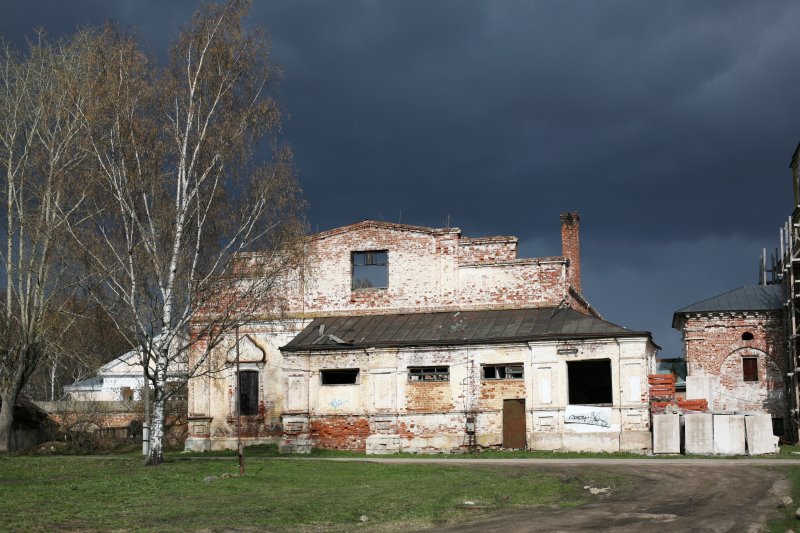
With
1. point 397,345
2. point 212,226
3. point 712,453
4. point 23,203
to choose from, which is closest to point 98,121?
point 212,226

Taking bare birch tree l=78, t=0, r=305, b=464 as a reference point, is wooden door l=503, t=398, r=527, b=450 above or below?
below

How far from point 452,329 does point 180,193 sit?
11.5m

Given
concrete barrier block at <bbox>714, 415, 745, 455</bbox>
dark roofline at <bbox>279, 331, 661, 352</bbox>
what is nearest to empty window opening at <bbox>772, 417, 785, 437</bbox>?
dark roofline at <bbox>279, 331, 661, 352</bbox>

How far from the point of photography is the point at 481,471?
21656mm

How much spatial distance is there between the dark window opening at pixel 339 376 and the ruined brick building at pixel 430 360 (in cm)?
5

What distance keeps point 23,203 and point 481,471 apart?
1823 cm

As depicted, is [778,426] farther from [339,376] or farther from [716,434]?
[339,376]

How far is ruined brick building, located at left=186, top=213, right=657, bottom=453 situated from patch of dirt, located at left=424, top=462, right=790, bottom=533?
8.33 meters

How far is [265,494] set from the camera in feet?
56.9

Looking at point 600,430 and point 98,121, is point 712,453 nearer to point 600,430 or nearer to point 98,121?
point 600,430

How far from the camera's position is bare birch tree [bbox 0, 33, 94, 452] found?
29781mm

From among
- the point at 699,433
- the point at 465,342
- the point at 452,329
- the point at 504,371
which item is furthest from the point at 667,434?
the point at 452,329

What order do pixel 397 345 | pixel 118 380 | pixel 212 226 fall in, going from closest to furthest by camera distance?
pixel 212 226 < pixel 397 345 < pixel 118 380

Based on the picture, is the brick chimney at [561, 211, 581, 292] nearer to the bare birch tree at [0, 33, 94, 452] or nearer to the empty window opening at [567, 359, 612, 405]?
the empty window opening at [567, 359, 612, 405]
